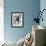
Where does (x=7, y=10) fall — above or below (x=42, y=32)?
above

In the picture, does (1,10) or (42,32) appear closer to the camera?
(42,32)

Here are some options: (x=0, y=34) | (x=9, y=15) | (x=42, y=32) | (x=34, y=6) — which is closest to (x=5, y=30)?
(x=0, y=34)

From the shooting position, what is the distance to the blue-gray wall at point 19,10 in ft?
18.7

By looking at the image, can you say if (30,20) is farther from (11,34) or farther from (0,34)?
(0,34)

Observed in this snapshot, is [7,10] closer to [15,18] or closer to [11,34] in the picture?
[15,18]

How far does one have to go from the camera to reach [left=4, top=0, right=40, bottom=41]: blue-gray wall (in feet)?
18.7

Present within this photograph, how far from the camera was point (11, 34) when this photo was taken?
226 inches

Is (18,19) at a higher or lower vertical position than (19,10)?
lower

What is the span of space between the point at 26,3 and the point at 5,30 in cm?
142

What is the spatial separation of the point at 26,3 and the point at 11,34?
1429mm

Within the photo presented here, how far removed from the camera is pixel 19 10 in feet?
18.8

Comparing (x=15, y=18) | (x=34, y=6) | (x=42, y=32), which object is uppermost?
(x=34, y=6)

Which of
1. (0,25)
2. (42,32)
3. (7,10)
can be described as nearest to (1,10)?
(7,10)

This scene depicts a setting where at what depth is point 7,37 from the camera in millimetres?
5711
